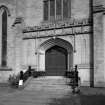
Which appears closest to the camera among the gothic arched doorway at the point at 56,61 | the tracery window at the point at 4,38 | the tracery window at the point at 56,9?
the tracery window at the point at 56,9

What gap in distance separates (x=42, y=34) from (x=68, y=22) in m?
3.09

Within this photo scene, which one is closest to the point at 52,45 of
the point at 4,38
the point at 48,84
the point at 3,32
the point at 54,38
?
the point at 54,38

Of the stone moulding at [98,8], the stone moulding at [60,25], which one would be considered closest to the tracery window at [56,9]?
the stone moulding at [60,25]

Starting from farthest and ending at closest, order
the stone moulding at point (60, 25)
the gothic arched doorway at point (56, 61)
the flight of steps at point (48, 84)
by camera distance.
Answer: the gothic arched doorway at point (56, 61), the stone moulding at point (60, 25), the flight of steps at point (48, 84)

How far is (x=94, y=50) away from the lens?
22.0 metres

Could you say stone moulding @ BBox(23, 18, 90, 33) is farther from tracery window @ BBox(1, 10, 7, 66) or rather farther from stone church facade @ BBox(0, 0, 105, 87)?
tracery window @ BBox(1, 10, 7, 66)

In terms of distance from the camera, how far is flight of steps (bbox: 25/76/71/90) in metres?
21.3

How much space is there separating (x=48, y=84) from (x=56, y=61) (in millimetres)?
3955

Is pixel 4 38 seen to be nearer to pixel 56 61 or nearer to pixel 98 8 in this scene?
pixel 56 61

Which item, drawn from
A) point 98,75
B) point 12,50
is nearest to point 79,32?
point 98,75

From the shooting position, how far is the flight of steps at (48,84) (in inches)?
838

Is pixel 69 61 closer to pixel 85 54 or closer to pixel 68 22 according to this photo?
pixel 85 54

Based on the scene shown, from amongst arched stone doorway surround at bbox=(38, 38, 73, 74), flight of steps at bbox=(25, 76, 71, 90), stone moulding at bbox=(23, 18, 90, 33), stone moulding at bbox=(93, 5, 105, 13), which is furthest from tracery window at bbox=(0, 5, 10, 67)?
stone moulding at bbox=(93, 5, 105, 13)

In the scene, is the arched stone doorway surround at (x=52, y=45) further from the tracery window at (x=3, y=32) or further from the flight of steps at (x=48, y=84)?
the tracery window at (x=3, y=32)
